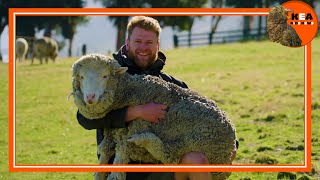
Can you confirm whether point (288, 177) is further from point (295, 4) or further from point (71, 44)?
point (71, 44)

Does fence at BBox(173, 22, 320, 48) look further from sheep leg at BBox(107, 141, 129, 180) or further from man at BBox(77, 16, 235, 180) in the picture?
sheep leg at BBox(107, 141, 129, 180)

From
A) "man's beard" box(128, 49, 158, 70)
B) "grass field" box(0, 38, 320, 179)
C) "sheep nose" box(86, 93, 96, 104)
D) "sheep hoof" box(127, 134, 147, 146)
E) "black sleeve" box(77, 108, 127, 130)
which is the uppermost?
"man's beard" box(128, 49, 158, 70)

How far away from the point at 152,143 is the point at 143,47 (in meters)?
0.44

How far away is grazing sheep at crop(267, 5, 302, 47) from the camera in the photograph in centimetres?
300

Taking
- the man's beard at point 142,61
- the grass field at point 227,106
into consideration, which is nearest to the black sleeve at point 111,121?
the man's beard at point 142,61

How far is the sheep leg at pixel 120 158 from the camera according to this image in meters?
2.77

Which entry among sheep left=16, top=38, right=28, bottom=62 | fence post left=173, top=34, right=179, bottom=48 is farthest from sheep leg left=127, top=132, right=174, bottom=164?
fence post left=173, top=34, right=179, bottom=48

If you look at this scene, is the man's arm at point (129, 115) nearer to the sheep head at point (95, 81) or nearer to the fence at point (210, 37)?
the sheep head at point (95, 81)

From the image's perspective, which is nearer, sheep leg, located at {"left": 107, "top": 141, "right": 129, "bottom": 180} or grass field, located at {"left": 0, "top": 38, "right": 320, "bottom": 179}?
sheep leg, located at {"left": 107, "top": 141, "right": 129, "bottom": 180}

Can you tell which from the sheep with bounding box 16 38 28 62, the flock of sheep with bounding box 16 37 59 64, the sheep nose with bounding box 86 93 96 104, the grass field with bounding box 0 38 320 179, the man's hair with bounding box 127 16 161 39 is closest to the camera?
Result: the sheep nose with bounding box 86 93 96 104

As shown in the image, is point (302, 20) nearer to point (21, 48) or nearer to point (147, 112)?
point (147, 112)

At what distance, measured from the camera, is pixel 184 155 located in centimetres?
276

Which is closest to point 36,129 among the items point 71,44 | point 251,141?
point 251,141

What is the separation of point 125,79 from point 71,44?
36.2 feet
